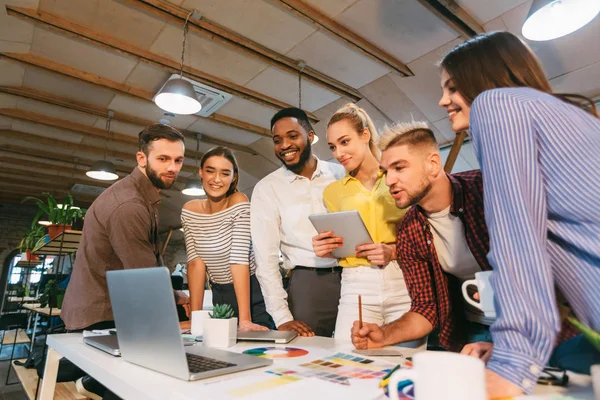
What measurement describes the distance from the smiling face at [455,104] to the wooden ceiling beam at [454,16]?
3.15m

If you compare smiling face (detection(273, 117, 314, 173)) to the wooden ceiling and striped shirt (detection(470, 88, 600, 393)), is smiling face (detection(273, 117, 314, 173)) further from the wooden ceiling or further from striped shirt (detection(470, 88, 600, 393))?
the wooden ceiling

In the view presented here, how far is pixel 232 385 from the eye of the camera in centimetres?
68

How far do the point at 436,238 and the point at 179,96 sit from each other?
128 inches

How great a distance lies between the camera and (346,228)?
1415 mm

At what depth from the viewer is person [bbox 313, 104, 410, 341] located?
1452 mm

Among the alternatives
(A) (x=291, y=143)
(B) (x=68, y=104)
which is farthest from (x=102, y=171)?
(A) (x=291, y=143)

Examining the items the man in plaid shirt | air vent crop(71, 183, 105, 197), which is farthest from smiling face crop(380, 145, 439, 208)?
air vent crop(71, 183, 105, 197)

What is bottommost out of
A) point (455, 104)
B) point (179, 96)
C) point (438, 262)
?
point (438, 262)

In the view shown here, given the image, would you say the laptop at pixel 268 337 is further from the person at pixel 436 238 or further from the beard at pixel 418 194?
the beard at pixel 418 194

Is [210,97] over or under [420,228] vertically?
over

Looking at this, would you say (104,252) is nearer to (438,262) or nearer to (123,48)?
(438,262)

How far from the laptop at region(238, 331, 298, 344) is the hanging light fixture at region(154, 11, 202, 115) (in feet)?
10.0

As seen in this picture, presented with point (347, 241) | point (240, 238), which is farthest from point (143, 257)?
point (347, 241)

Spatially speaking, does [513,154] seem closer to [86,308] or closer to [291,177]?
→ [291,177]
